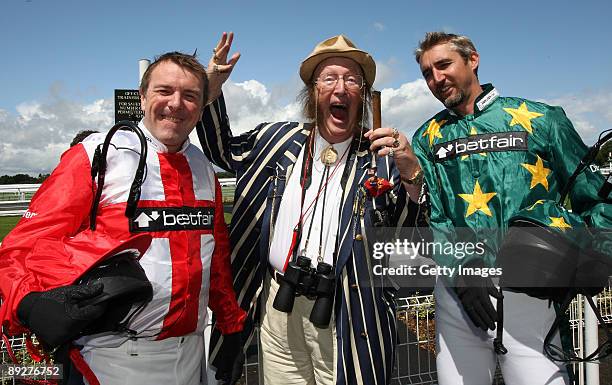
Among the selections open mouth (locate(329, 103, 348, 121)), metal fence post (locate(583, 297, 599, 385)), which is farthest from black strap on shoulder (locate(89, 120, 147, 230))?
metal fence post (locate(583, 297, 599, 385))

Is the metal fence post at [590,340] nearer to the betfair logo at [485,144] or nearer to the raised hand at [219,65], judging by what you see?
the betfair logo at [485,144]

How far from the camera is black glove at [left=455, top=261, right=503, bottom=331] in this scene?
2.21 meters

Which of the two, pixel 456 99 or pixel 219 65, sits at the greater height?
pixel 219 65

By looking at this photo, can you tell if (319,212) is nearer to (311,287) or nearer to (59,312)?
(311,287)

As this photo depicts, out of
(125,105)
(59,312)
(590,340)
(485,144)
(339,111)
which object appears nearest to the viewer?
(59,312)

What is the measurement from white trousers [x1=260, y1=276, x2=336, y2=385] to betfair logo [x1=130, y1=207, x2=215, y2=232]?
2.17 ft

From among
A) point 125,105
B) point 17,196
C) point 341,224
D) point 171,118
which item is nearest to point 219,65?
point 171,118

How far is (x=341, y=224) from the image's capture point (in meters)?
2.40

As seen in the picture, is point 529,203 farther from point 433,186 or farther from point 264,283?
point 264,283

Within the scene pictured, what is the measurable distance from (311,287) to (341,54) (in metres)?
1.40

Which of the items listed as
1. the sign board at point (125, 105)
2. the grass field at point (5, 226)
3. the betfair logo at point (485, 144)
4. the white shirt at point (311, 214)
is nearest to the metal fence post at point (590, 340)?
the betfair logo at point (485, 144)

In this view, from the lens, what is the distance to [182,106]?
2.14m

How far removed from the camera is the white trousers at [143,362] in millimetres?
1936

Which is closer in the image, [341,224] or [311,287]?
[311,287]
